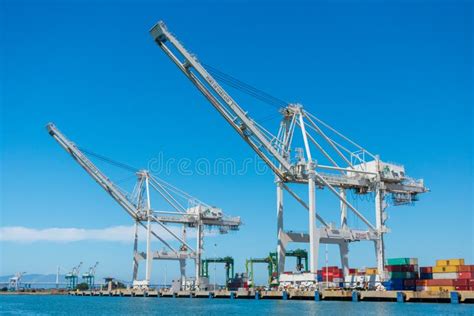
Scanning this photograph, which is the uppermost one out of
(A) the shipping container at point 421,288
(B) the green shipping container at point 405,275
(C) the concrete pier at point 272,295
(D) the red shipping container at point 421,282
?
(B) the green shipping container at point 405,275

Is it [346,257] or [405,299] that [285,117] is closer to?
[346,257]

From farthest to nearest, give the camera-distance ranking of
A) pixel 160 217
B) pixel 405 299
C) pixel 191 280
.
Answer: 1. pixel 191 280
2. pixel 160 217
3. pixel 405 299

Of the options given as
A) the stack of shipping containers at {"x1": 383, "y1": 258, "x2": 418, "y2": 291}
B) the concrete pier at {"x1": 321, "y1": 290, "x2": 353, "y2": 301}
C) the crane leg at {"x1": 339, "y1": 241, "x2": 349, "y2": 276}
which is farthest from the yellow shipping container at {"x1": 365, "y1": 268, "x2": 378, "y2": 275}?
the concrete pier at {"x1": 321, "y1": 290, "x2": 353, "y2": 301}

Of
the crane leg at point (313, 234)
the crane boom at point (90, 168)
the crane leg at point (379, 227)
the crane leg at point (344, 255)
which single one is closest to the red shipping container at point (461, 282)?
the crane leg at point (379, 227)

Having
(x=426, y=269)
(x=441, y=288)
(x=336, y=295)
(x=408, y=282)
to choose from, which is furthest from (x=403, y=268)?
(x=336, y=295)

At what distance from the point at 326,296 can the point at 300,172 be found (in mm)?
8911

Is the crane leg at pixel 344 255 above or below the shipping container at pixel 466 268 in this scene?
above

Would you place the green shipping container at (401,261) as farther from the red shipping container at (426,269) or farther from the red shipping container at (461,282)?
the red shipping container at (461,282)

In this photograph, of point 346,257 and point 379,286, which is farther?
point 346,257

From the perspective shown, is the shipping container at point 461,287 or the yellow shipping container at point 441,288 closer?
the shipping container at point 461,287

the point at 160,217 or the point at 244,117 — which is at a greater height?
the point at 244,117

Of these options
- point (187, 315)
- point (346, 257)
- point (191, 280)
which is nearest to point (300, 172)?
point (346, 257)

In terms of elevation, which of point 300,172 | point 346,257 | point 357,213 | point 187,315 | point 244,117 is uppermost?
point 244,117

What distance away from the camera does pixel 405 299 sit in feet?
124
